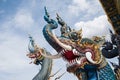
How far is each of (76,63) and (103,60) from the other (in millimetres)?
1162

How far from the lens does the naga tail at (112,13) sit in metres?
11.8

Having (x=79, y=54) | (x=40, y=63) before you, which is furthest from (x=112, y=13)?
(x=40, y=63)

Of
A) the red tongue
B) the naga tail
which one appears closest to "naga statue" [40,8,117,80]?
the red tongue

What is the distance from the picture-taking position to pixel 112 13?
1201 cm

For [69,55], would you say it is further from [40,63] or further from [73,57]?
[40,63]

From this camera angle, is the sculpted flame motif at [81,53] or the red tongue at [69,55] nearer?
the sculpted flame motif at [81,53]

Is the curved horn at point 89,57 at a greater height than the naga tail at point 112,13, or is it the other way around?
the naga tail at point 112,13

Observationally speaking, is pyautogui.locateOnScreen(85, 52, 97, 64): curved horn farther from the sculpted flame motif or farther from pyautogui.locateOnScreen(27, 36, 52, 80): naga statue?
pyautogui.locateOnScreen(27, 36, 52, 80): naga statue

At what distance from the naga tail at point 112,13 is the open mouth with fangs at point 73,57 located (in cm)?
304

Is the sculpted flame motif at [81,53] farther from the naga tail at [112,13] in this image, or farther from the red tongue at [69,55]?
the naga tail at [112,13]

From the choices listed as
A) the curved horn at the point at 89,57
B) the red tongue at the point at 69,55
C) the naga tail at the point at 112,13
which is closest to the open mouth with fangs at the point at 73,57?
the red tongue at the point at 69,55

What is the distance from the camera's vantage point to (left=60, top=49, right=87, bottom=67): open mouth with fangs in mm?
14770

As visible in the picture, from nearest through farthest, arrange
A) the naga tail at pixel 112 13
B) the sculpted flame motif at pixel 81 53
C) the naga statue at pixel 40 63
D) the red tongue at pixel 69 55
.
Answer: the naga tail at pixel 112 13
the sculpted flame motif at pixel 81 53
the red tongue at pixel 69 55
the naga statue at pixel 40 63

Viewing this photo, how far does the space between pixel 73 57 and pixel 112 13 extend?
3.60 metres
